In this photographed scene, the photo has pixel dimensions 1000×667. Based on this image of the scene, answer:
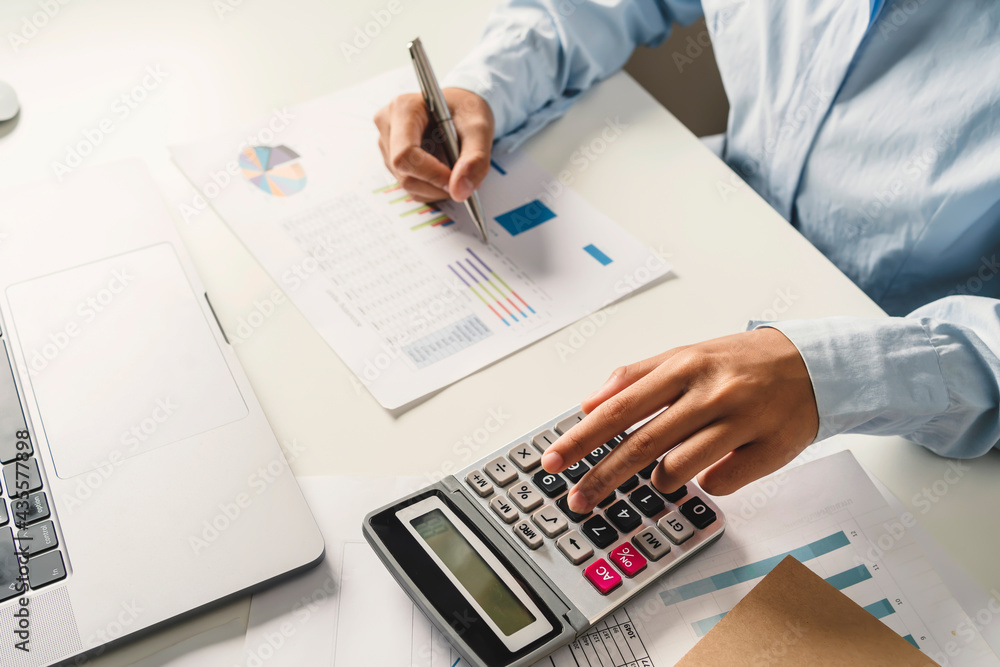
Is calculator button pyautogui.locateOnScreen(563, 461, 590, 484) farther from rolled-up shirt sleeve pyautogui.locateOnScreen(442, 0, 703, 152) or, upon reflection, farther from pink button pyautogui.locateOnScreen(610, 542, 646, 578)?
rolled-up shirt sleeve pyautogui.locateOnScreen(442, 0, 703, 152)

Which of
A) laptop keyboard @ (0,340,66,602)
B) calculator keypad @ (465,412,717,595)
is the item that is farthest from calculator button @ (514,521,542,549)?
laptop keyboard @ (0,340,66,602)

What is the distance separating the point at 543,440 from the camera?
0.42m

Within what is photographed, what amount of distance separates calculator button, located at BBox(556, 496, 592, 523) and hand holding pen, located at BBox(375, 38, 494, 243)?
0.27 m

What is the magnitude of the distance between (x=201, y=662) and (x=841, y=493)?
365 mm

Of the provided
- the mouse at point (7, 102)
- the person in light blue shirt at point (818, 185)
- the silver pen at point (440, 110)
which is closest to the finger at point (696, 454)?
the person in light blue shirt at point (818, 185)

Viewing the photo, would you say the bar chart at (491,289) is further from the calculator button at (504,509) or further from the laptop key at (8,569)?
the laptop key at (8,569)

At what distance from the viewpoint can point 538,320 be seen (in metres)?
0.52

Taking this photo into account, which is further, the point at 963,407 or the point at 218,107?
the point at 218,107

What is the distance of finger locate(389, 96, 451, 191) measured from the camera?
583mm

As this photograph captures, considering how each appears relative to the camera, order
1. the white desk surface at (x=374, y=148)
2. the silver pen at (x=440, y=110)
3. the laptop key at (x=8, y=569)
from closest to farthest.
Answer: the laptop key at (x=8, y=569), the white desk surface at (x=374, y=148), the silver pen at (x=440, y=110)

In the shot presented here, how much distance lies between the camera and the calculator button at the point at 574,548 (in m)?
0.37

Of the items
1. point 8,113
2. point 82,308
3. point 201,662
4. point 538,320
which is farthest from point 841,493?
point 8,113

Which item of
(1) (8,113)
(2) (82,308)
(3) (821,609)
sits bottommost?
(3) (821,609)

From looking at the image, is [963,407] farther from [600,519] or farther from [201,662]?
[201,662]
